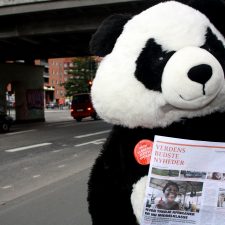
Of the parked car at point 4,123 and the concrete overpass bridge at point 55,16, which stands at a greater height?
the concrete overpass bridge at point 55,16

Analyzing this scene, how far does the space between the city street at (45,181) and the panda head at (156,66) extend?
0.71 m

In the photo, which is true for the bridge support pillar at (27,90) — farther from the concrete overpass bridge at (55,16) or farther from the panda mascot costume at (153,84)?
the panda mascot costume at (153,84)

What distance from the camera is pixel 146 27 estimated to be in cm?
219

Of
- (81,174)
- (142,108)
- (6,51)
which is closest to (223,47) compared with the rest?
(142,108)

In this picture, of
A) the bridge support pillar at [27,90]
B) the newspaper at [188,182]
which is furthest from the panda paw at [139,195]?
the bridge support pillar at [27,90]

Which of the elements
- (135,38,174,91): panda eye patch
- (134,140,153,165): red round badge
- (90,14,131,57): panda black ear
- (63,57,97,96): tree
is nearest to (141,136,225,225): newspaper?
(134,140,153,165): red round badge

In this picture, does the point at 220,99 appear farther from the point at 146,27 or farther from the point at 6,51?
the point at 6,51

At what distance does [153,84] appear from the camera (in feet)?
6.93

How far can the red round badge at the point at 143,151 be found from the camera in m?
2.13

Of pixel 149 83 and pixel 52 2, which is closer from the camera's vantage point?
pixel 149 83

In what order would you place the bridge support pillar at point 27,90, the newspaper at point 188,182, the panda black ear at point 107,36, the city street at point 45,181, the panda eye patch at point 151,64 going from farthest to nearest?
the bridge support pillar at point 27,90 < the city street at point 45,181 < the panda black ear at point 107,36 < the panda eye patch at point 151,64 < the newspaper at point 188,182

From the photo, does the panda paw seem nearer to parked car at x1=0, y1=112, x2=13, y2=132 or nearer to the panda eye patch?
the panda eye patch

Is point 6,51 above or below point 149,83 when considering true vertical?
above

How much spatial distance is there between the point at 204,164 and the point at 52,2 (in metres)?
14.2
